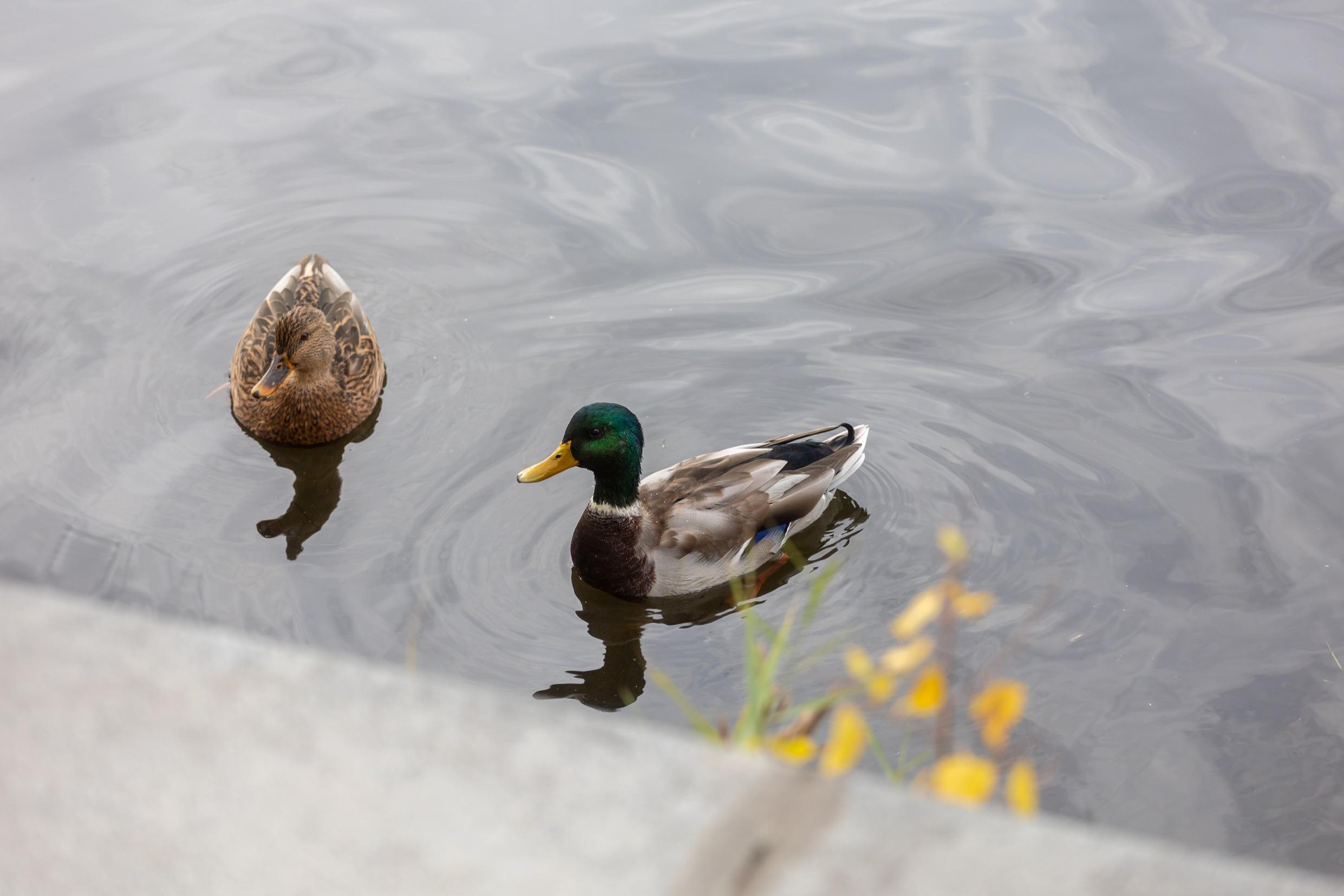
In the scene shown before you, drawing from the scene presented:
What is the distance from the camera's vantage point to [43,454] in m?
5.41

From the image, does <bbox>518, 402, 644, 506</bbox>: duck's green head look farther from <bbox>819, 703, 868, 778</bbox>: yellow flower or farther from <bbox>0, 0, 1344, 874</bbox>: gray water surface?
<bbox>819, 703, 868, 778</bbox>: yellow flower

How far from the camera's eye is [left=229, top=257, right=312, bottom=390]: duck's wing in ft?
19.4

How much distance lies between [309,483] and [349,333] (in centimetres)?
90

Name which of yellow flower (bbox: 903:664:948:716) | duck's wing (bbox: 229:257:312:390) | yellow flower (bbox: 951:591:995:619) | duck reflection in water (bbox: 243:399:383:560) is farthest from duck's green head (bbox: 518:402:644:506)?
yellow flower (bbox: 903:664:948:716)

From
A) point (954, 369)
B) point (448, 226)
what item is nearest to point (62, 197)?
point (448, 226)

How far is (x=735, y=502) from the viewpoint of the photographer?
5367 mm

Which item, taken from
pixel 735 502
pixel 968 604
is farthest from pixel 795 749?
pixel 735 502

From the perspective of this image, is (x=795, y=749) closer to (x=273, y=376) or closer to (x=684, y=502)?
(x=684, y=502)

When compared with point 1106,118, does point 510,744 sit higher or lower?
higher

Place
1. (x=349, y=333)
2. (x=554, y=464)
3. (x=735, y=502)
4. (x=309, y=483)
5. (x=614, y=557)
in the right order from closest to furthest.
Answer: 1. (x=614, y=557)
2. (x=554, y=464)
3. (x=735, y=502)
4. (x=309, y=483)
5. (x=349, y=333)

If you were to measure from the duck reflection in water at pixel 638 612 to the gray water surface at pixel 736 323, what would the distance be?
3cm

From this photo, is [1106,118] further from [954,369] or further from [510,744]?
[510,744]

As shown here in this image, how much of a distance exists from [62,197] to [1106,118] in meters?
6.56

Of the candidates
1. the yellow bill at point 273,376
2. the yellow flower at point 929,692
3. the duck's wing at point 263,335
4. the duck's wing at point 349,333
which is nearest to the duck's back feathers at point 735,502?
the duck's wing at point 349,333
